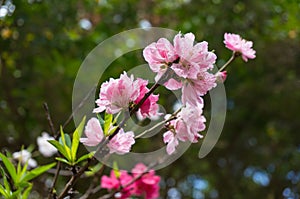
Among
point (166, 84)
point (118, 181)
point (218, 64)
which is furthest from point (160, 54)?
point (218, 64)

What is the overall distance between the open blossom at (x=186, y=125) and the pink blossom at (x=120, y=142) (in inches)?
2.6

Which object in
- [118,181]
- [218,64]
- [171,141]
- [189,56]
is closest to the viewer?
[189,56]

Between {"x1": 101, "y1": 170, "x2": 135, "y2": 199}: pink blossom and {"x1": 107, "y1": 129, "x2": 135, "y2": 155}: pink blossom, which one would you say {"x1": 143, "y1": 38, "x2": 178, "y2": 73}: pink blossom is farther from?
{"x1": 101, "y1": 170, "x2": 135, "y2": 199}: pink blossom

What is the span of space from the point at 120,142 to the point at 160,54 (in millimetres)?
130

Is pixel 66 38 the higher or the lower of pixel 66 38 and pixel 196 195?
the higher

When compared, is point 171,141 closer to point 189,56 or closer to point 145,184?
point 189,56

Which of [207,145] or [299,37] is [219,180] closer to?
[299,37]

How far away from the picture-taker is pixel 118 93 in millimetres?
591

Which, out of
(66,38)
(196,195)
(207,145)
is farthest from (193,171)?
(207,145)

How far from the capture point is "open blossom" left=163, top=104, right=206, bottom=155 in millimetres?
646

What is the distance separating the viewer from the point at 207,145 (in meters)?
0.98

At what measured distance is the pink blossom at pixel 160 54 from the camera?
58 cm

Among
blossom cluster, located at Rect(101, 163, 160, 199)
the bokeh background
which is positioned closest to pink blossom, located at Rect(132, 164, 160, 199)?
blossom cluster, located at Rect(101, 163, 160, 199)

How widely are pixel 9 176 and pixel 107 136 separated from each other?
0.22m
